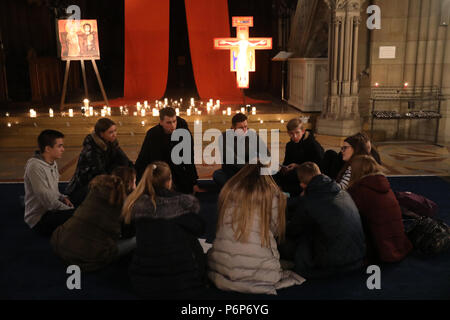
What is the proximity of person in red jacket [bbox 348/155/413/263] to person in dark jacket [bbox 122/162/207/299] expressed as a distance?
136 cm

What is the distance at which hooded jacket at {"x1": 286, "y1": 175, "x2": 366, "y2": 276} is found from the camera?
338cm

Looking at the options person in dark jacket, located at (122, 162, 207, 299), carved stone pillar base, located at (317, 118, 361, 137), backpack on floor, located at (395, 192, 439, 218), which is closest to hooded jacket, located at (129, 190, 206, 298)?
person in dark jacket, located at (122, 162, 207, 299)

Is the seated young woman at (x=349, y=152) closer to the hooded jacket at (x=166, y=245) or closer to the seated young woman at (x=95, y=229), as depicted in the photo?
the hooded jacket at (x=166, y=245)

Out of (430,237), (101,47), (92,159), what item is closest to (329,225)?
(430,237)

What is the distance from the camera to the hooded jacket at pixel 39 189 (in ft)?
14.1

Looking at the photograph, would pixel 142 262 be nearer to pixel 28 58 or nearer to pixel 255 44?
pixel 255 44

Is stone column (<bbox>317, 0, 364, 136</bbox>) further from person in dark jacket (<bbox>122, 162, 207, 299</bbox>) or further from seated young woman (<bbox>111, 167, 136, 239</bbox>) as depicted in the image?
person in dark jacket (<bbox>122, 162, 207, 299</bbox>)

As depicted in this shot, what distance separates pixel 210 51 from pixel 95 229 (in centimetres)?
877

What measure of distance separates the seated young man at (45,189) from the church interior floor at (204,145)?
91.0 inches

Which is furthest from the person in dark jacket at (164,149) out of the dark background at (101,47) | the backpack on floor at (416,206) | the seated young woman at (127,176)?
the dark background at (101,47)

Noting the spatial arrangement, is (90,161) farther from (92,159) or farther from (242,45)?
(242,45)

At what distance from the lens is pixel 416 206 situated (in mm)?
4746
